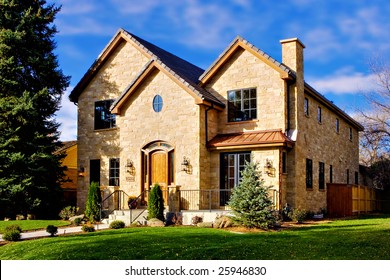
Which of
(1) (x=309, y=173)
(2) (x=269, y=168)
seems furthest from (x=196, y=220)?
(1) (x=309, y=173)

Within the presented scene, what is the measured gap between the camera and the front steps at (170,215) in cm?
1964

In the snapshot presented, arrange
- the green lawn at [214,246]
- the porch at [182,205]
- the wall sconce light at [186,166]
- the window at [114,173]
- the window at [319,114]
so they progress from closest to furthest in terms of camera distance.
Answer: the green lawn at [214,246], the porch at [182,205], the wall sconce light at [186,166], the window at [114,173], the window at [319,114]

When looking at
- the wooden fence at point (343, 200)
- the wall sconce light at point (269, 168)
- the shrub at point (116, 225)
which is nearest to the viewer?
the shrub at point (116, 225)

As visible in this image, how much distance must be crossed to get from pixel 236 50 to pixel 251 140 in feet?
15.9

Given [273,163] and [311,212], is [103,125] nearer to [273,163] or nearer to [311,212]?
[273,163]

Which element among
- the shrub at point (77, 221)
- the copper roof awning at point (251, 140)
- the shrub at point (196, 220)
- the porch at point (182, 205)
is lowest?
the shrub at point (77, 221)

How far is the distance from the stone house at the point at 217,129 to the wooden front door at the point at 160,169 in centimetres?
5

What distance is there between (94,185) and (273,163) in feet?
28.4

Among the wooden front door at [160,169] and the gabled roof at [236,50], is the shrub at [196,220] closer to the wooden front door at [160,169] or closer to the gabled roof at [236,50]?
Answer: the wooden front door at [160,169]

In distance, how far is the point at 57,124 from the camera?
88.1 feet

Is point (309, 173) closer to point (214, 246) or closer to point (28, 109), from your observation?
point (214, 246)

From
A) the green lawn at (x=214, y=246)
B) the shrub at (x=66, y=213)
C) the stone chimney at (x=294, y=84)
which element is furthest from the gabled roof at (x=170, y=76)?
the green lawn at (x=214, y=246)

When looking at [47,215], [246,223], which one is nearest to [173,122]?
[246,223]

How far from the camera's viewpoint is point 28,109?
80.3 ft
